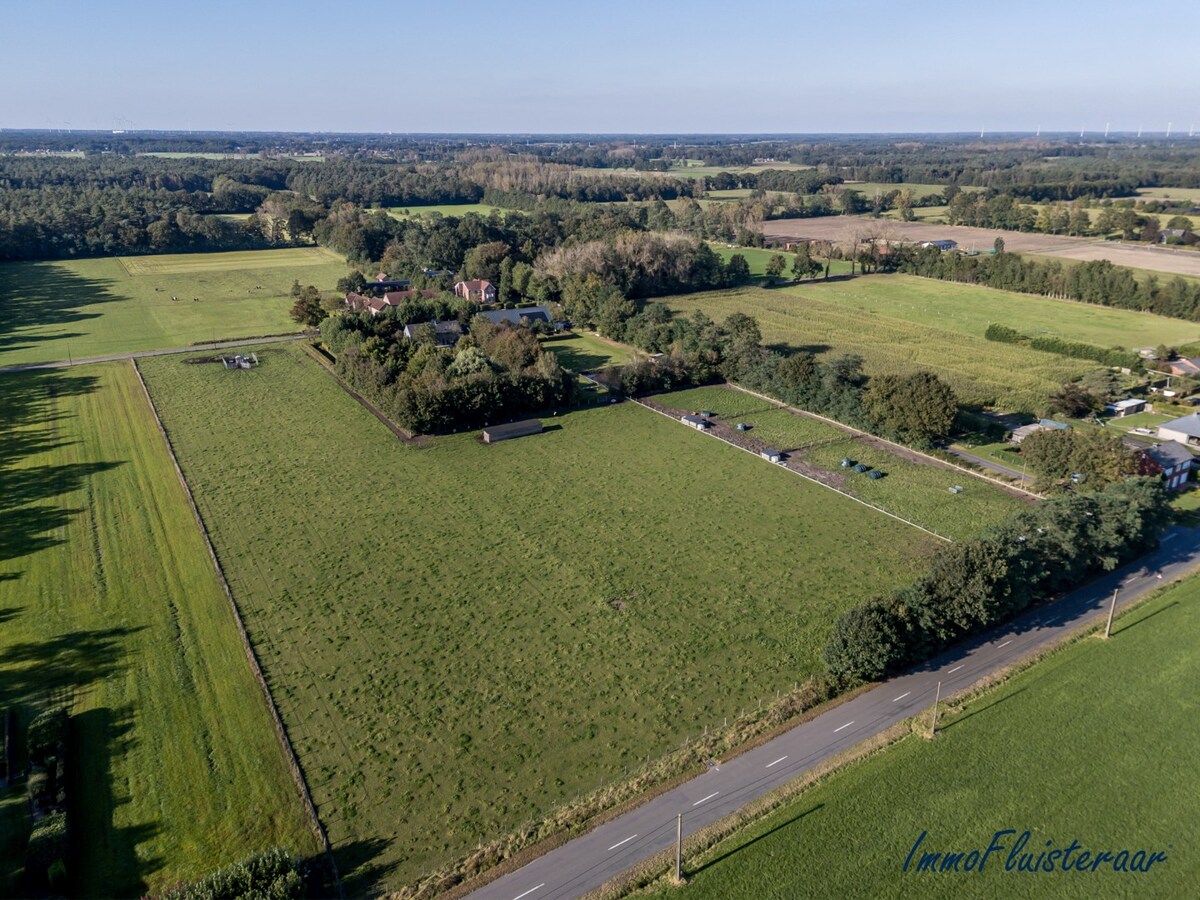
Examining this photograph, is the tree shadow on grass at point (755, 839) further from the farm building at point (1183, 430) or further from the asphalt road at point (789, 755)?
the farm building at point (1183, 430)

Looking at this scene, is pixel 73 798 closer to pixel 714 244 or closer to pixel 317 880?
pixel 317 880

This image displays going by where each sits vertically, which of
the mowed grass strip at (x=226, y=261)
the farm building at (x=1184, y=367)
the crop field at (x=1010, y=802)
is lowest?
the crop field at (x=1010, y=802)

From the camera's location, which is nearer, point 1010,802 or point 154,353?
point 1010,802

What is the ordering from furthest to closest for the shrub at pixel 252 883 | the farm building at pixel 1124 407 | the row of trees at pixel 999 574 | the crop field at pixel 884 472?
the farm building at pixel 1124 407 → the crop field at pixel 884 472 → the row of trees at pixel 999 574 → the shrub at pixel 252 883

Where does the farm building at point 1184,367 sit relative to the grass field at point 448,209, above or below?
below

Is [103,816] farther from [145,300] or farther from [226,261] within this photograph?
[226,261]

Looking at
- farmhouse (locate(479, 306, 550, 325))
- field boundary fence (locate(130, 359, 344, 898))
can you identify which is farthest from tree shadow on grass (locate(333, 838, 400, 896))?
farmhouse (locate(479, 306, 550, 325))

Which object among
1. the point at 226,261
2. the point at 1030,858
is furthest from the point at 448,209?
the point at 1030,858

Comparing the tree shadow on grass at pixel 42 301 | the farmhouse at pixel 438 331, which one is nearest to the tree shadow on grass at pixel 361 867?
the farmhouse at pixel 438 331
